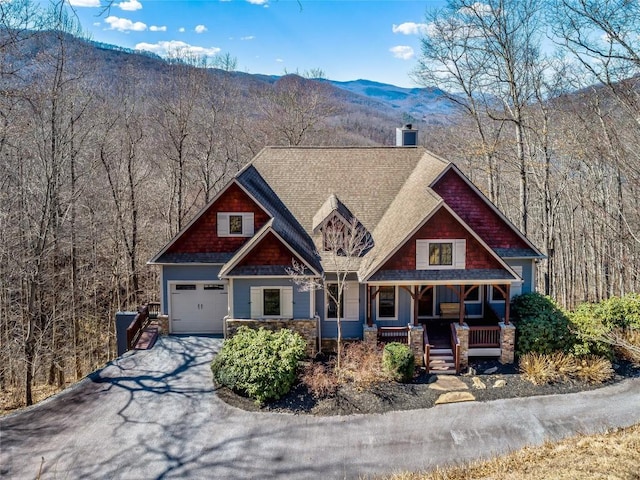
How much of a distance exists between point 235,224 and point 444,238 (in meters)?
8.01

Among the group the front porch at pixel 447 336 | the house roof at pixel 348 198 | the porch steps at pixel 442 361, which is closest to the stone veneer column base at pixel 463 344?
the front porch at pixel 447 336

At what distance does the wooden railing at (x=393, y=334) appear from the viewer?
17.9 meters

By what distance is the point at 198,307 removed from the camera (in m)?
19.5

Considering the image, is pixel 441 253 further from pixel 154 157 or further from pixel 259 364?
pixel 154 157

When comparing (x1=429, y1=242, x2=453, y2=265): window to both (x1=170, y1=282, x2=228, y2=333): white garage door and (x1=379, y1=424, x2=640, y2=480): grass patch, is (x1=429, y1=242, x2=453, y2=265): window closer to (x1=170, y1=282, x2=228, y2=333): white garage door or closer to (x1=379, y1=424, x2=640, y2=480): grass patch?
(x1=379, y1=424, x2=640, y2=480): grass patch

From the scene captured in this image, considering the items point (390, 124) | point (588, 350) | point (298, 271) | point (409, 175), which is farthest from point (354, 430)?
point (390, 124)

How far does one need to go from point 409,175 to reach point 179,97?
15994 mm

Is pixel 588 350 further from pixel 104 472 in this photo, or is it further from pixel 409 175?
pixel 104 472

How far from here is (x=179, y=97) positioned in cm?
2997

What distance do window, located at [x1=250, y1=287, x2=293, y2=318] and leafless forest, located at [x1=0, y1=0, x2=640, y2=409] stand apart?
8376 mm

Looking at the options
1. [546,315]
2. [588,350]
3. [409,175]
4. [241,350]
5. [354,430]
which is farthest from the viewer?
[409,175]

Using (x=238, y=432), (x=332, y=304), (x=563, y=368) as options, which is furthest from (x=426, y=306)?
(x=238, y=432)

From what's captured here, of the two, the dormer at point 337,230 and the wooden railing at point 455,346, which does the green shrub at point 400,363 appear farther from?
the dormer at point 337,230

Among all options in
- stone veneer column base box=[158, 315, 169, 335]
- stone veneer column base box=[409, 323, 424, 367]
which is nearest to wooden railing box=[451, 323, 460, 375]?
stone veneer column base box=[409, 323, 424, 367]
